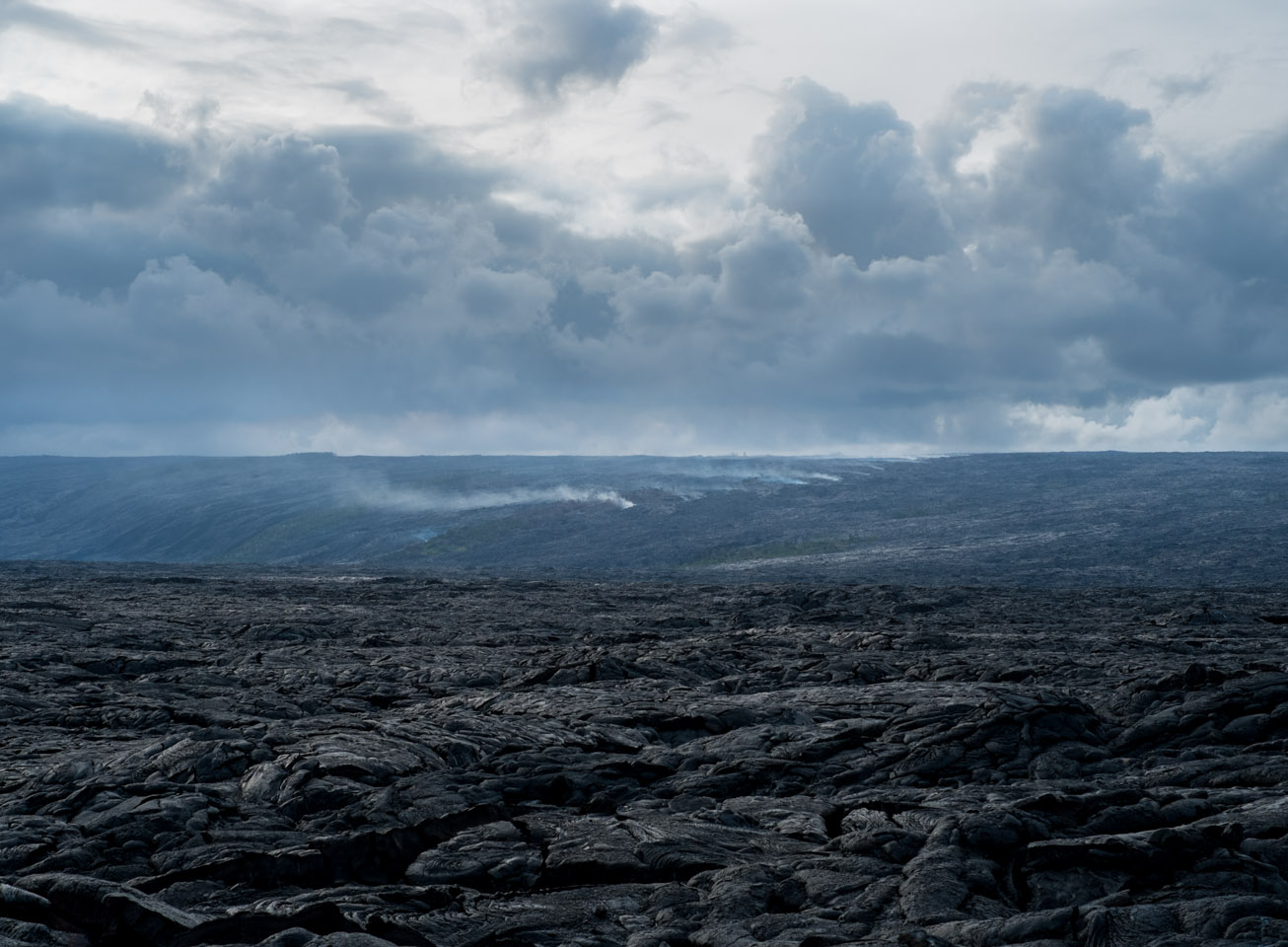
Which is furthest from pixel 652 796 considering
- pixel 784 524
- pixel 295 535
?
pixel 295 535

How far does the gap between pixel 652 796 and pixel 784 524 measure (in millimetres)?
110083

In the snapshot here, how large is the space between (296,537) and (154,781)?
144065mm

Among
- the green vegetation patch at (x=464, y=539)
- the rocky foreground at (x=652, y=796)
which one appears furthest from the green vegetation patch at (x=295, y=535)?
the rocky foreground at (x=652, y=796)

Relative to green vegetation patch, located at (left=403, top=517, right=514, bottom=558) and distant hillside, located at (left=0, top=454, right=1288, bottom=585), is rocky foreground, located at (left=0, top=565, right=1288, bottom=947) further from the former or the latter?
green vegetation patch, located at (left=403, top=517, right=514, bottom=558)

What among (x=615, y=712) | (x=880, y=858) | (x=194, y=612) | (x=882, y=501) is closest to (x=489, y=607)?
(x=194, y=612)

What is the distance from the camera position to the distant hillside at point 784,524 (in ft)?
295

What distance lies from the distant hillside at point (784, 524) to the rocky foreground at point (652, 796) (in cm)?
5290

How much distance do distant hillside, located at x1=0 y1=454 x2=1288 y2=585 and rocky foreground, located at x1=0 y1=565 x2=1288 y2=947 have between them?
174 feet

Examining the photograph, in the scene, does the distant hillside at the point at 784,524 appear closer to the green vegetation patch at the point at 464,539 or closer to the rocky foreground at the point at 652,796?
the green vegetation patch at the point at 464,539

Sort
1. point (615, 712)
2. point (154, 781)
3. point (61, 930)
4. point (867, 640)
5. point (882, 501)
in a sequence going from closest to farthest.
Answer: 1. point (61, 930)
2. point (154, 781)
3. point (615, 712)
4. point (867, 640)
5. point (882, 501)

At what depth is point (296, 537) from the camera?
511 feet

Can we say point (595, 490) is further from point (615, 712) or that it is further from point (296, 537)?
point (615, 712)

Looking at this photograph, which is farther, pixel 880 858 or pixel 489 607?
pixel 489 607

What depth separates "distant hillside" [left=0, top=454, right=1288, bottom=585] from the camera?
8988 centimetres
